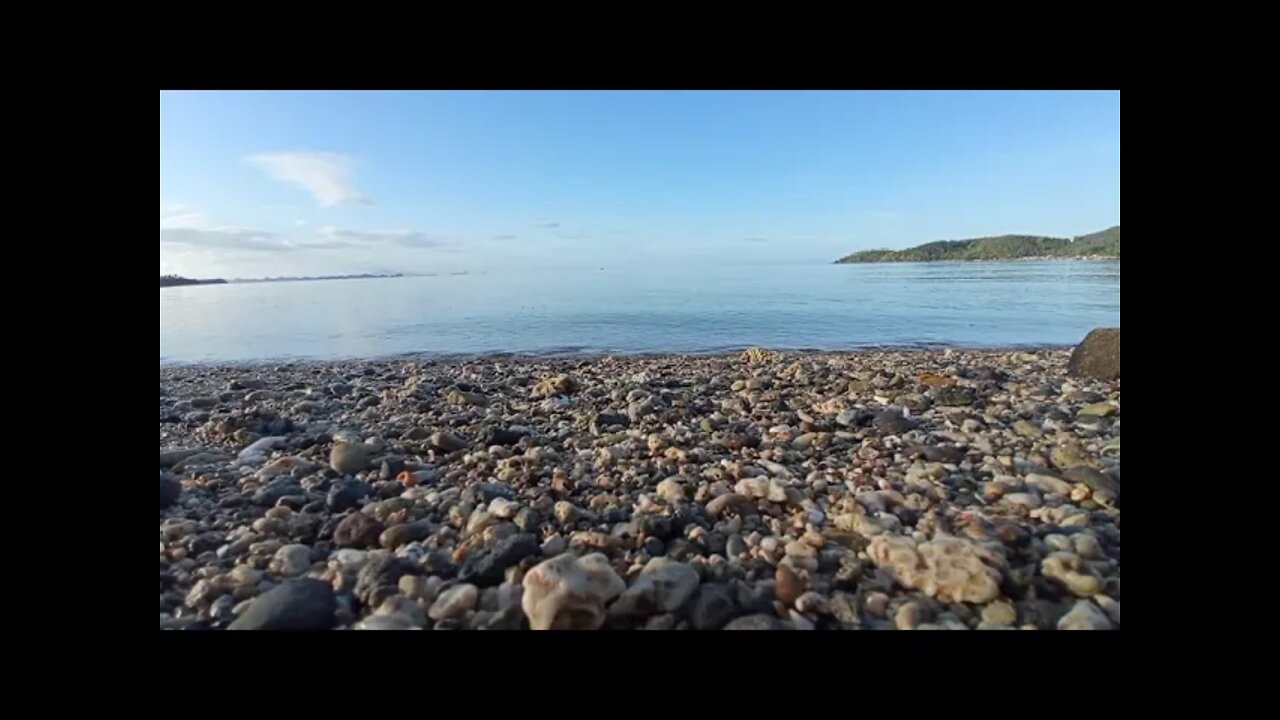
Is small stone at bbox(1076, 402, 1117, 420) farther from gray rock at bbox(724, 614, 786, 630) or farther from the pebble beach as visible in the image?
gray rock at bbox(724, 614, 786, 630)

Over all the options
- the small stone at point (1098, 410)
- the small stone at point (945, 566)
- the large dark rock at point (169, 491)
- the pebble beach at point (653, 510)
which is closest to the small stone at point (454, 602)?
the pebble beach at point (653, 510)

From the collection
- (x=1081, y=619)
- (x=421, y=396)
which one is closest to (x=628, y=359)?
(x=421, y=396)

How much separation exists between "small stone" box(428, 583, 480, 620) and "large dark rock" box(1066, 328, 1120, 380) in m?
5.38

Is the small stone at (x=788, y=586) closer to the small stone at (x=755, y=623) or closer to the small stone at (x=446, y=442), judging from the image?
the small stone at (x=755, y=623)

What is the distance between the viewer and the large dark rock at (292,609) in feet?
5.59

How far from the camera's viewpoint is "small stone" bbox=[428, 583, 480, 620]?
178 cm

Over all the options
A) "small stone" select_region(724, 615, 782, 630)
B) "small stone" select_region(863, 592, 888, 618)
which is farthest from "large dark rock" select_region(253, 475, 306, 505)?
"small stone" select_region(863, 592, 888, 618)

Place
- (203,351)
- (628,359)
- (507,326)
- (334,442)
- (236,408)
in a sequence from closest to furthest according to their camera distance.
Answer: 1. (334,442)
2. (236,408)
3. (628,359)
4. (203,351)
5. (507,326)

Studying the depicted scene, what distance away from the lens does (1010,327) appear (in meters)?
8.85

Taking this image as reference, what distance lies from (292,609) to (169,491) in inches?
59.0

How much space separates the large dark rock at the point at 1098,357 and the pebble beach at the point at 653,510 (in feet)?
0.43
